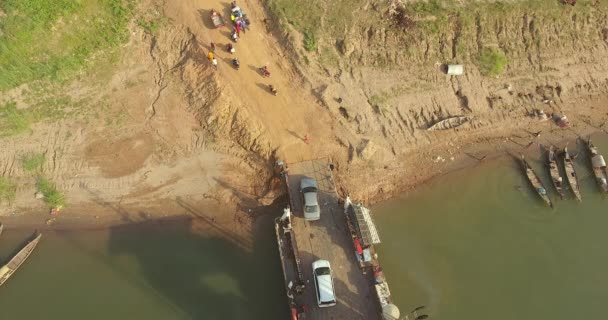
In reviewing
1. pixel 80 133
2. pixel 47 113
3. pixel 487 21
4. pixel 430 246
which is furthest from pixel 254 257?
pixel 487 21

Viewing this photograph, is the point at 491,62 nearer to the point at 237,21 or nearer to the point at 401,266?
the point at 401,266

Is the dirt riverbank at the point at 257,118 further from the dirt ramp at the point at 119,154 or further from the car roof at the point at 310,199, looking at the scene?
the car roof at the point at 310,199

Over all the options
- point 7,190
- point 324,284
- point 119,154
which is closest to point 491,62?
point 324,284

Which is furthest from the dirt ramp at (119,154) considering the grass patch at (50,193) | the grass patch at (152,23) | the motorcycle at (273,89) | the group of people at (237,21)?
the group of people at (237,21)

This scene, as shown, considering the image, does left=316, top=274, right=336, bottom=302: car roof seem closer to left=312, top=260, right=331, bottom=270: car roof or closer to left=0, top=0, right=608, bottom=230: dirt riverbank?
left=312, top=260, right=331, bottom=270: car roof

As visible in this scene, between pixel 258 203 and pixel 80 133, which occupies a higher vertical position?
pixel 80 133

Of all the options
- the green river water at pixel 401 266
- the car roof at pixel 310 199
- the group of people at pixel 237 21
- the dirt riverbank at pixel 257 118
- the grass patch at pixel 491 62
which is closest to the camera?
the green river water at pixel 401 266

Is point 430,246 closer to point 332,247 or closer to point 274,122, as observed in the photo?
point 332,247
